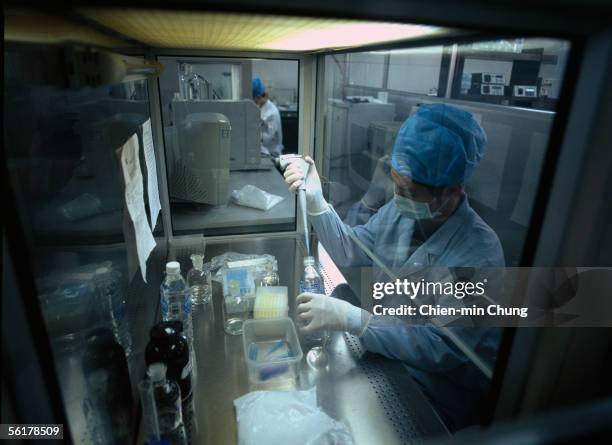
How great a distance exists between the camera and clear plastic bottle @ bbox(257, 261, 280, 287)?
4.11ft

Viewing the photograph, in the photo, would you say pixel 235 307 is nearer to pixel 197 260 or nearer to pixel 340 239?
pixel 197 260

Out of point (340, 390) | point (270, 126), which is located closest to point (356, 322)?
point (340, 390)

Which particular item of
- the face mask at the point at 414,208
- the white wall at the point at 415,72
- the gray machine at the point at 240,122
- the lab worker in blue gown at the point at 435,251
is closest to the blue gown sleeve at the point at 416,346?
the lab worker in blue gown at the point at 435,251

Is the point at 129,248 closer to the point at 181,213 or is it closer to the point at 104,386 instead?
the point at 104,386

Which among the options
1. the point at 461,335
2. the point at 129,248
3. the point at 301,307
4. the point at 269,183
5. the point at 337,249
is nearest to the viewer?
the point at 129,248

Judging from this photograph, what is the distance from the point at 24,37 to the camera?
45cm

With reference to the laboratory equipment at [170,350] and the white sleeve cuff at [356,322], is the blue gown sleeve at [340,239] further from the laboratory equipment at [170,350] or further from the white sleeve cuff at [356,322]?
the laboratory equipment at [170,350]

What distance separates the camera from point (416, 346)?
923 mm

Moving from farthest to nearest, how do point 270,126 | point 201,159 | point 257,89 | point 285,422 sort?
point 270,126
point 257,89
point 201,159
point 285,422

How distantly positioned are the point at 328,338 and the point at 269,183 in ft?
3.31

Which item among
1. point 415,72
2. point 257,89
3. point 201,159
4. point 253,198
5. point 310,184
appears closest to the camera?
point 310,184

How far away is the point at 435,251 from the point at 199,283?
0.79 m

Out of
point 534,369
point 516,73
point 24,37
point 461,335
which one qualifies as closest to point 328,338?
point 461,335

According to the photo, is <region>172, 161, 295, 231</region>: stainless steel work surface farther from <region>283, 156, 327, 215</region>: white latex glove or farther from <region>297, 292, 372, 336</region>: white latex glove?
<region>297, 292, 372, 336</region>: white latex glove
